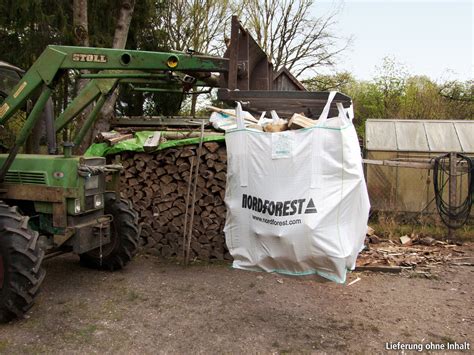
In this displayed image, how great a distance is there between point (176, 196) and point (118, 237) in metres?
1.28

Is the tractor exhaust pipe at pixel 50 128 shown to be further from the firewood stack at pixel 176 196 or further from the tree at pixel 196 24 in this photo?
the tree at pixel 196 24

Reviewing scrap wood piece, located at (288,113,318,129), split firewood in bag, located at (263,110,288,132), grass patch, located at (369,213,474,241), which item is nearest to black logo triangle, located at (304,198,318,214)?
scrap wood piece, located at (288,113,318,129)

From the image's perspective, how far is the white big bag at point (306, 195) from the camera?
3.69 m

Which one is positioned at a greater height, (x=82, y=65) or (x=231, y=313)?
(x=82, y=65)

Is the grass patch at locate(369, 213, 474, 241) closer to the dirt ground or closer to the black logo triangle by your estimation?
the dirt ground

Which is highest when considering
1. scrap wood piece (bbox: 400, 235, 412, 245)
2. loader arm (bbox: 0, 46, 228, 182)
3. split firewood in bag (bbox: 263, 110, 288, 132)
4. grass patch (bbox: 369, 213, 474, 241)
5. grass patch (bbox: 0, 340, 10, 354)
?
loader arm (bbox: 0, 46, 228, 182)

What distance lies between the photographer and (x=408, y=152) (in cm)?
975

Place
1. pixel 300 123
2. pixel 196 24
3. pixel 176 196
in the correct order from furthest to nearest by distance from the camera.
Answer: pixel 196 24 < pixel 176 196 < pixel 300 123

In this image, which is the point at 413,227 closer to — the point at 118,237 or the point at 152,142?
the point at 152,142

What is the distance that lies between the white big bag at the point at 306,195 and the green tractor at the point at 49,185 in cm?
108

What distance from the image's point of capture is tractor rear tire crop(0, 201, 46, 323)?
402 centimetres

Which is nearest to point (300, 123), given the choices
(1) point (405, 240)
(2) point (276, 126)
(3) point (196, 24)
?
(2) point (276, 126)

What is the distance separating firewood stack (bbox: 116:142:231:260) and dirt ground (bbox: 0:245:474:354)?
0.52m

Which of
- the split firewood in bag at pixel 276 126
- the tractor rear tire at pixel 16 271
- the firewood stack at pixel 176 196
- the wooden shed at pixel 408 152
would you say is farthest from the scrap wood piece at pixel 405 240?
the tractor rear tire at pixel 16 271
